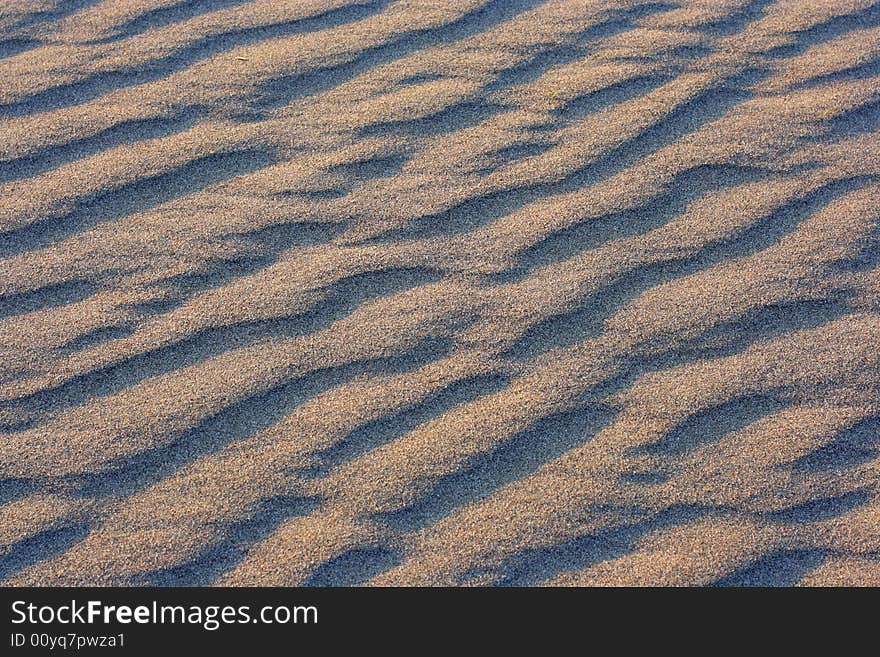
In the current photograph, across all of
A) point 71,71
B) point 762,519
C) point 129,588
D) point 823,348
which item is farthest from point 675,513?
point 71,71

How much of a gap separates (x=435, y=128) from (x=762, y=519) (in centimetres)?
116

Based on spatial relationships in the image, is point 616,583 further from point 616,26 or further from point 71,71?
point 71,71

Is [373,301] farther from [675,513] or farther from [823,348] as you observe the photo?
[823,348]

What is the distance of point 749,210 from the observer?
2.02 m

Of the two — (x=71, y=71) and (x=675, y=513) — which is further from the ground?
(x=71, y=71)

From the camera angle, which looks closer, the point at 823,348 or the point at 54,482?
the point at 54,482

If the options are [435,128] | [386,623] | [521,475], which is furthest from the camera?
[435,128]

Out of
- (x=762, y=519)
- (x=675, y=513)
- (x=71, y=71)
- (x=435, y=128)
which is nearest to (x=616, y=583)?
(x=675, y=513)

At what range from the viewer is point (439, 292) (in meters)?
1.86

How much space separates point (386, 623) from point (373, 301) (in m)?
0.64

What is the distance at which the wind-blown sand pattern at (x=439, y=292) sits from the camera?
5.16 ft

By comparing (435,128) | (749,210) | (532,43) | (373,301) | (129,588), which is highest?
(532,43)

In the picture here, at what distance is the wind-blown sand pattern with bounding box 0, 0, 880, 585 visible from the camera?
1.57 m

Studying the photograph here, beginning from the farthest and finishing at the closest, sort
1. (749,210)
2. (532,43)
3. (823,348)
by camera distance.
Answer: (532,43)
(749,210)
(823,348)
